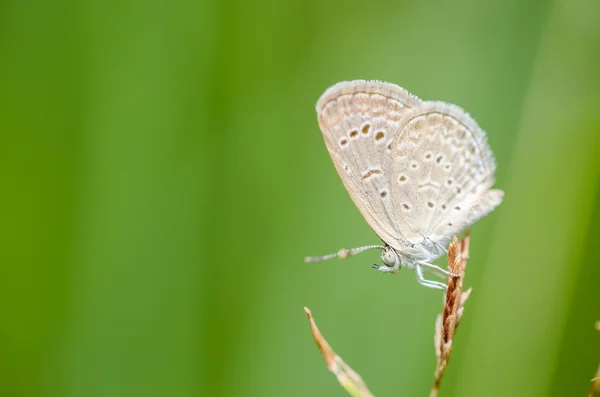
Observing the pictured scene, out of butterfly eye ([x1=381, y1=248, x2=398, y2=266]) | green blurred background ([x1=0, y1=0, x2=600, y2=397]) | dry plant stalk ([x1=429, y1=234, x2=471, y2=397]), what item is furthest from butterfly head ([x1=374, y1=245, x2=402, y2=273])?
dry plant stalk ([x1=429, y1=234, x2=471, y2=397])

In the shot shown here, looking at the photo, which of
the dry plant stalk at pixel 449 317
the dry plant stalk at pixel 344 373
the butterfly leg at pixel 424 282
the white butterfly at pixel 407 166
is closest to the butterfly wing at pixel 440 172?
the white butterfly at pixel 407 166

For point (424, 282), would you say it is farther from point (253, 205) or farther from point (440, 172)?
point (253, 205)

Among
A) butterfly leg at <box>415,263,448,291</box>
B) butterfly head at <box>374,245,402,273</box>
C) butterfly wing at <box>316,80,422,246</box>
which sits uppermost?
butterfly wing at <box>316,80,422,246</box>

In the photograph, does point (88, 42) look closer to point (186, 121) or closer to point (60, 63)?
point (60, 63)

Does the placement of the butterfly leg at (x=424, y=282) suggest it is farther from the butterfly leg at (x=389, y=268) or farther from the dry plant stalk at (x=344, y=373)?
the dry plant stalk at (x=344, y=373)

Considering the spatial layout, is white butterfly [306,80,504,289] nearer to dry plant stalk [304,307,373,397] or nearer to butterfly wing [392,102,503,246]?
butterfly wing [392,102,503,246]

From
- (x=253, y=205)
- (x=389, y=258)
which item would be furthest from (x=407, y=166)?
(x=253, y=205)

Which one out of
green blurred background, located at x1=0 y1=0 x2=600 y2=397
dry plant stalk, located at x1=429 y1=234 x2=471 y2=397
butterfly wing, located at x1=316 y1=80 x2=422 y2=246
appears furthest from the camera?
butterfly wing, located at x1=316 y1=80 x2=422 y2=246

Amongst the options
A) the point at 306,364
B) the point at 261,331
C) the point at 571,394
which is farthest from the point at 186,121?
the point at 571,394
